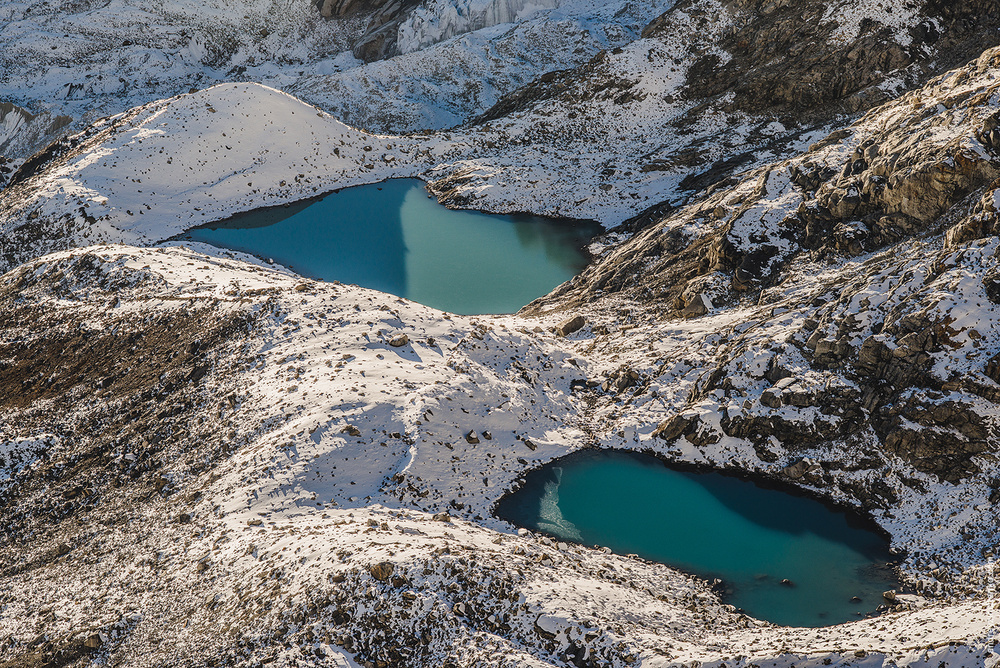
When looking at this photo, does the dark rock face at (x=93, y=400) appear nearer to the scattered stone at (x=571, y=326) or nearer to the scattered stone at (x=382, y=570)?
the scattered stone at (x=382, y=570)

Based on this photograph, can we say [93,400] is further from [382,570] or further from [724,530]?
[724,530]

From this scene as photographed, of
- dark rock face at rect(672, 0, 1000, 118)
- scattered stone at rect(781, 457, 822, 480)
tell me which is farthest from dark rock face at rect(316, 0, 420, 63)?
scattered stone at rect(781, 457, 822, 480)

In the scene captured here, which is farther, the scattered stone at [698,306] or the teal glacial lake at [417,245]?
the teal glacial lake at [417,245]

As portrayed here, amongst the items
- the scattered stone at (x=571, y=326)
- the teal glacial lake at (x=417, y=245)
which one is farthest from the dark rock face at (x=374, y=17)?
the scattered stone at (x=571, y=326)

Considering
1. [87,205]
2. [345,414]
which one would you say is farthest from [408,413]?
[87,205]

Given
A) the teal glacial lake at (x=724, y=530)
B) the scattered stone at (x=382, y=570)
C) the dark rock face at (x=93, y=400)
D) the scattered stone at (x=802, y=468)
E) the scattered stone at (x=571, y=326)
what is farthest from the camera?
the scattered stone at (x=571, y=326)

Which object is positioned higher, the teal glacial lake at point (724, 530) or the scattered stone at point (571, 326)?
the scattered stone at point (571, 326)

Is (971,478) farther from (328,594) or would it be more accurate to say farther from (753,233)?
(328,594)
